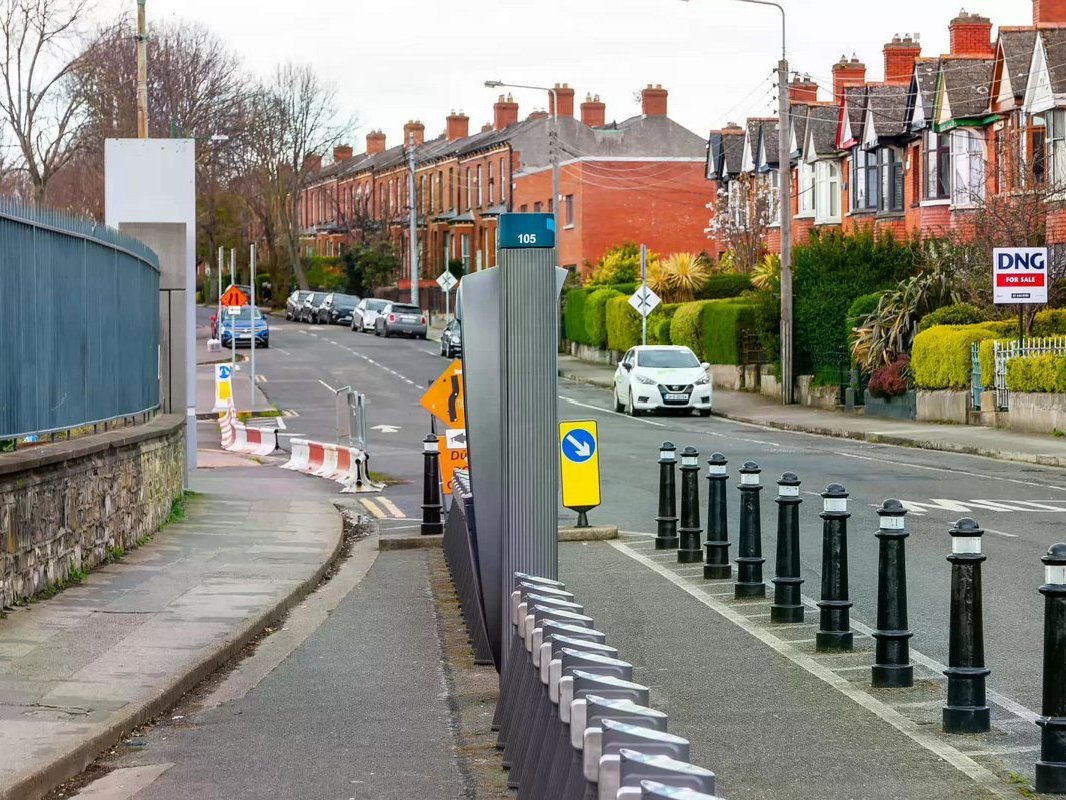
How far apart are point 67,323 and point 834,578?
733cm

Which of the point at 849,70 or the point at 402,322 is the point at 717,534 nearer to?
the point at 849,70

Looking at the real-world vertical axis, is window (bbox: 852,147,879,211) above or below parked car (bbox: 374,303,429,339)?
above

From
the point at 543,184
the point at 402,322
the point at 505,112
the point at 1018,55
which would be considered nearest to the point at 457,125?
the point at 505,112

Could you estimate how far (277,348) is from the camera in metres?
68.4

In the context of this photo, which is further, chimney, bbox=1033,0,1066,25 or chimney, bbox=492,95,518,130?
chimney, bbox=492,95,518,130

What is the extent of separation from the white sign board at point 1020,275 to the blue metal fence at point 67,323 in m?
17.4

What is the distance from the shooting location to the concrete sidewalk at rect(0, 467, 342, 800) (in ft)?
26.0

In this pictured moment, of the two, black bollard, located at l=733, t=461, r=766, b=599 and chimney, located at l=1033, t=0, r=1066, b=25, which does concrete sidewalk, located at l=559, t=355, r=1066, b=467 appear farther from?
black bollard, located at l=733, t=461, r=766, b=599

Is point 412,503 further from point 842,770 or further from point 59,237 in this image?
point 842,770

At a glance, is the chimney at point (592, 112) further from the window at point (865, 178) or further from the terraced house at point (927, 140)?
the window at point (865, 178)

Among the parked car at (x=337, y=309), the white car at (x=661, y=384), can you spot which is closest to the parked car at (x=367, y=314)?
the parked car at (x=337, y=309)

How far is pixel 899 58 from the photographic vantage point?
6019cm

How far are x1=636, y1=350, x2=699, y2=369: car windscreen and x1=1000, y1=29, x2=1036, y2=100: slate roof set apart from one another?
37.2 ft

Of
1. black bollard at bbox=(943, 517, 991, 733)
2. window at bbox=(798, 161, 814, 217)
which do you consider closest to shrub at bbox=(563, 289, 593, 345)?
window at bbox=(798, 161, 814, 217)
